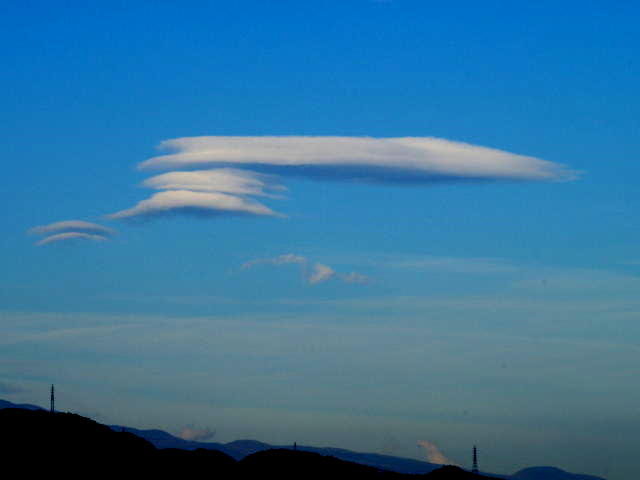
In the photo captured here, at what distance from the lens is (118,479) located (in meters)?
198

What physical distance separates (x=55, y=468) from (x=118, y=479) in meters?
11.8

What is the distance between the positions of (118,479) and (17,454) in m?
19.1

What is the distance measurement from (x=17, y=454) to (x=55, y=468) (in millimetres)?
8232

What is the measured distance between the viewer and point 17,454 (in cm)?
19688

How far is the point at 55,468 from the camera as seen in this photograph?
194500 millimetres
